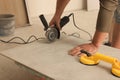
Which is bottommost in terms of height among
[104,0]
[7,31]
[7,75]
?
[7,75]

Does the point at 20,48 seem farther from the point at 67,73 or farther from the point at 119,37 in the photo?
the point at 119,37

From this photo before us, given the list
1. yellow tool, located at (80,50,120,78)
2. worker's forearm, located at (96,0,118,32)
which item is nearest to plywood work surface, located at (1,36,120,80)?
yellow tool, located at (80,50,120,78)

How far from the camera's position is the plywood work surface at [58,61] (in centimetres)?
110

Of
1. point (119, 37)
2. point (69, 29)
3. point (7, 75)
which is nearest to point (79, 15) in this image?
point (69, 29)

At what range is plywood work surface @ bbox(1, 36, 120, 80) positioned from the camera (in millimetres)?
1097

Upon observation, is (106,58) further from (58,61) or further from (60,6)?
(60,6)

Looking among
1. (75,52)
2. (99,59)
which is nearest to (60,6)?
(75,52)

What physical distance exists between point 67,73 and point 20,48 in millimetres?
425

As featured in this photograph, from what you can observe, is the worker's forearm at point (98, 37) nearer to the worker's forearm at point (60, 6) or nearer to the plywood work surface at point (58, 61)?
the plywood work surface at point (58, 61)

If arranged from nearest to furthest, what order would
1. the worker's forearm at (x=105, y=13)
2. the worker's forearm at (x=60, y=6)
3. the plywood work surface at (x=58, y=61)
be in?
1. the plywood work surface at (x=58, y=61)
2. the worker's forearm at (x=105, y=13)
3. the worker's forearm at (x=60, y=6)

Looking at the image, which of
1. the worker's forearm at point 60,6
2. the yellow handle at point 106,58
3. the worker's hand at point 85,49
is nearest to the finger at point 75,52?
the worker's hand at point 85,49

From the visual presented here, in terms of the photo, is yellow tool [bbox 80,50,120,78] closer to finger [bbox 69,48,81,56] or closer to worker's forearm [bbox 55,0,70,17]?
finger [bbox 69,48,81,56]

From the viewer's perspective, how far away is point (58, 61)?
124 cm

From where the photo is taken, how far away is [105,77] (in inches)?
42.6
